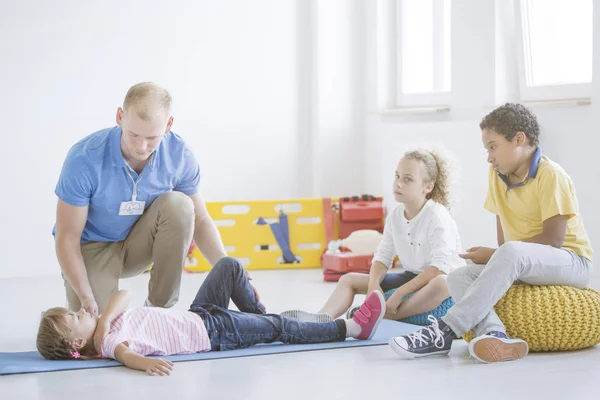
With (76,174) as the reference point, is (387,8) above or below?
above

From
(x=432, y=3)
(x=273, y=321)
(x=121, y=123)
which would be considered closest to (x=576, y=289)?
(x=273, y=321)

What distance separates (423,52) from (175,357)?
124 inches

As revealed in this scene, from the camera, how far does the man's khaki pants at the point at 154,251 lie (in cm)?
283

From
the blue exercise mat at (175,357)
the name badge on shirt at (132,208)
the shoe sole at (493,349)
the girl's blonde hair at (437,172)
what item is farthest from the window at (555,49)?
the name badge on shirt at (132,208)

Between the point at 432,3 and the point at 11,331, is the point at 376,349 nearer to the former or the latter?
the point at 11,331

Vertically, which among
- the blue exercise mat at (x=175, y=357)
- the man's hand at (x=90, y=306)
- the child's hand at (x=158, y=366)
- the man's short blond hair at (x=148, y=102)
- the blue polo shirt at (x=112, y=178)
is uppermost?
the man's short blond hair at (x=148, y=102)

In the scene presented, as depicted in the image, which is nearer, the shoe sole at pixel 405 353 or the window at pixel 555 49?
the shoe sole at pixel 405 353

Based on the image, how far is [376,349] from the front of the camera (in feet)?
8.63

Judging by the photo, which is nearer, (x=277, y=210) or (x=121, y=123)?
(x=121, y=123)

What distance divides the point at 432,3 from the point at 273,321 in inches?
117

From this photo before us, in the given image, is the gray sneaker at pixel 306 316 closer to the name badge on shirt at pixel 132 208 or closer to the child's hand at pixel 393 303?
the child's hand at pixel 393 303

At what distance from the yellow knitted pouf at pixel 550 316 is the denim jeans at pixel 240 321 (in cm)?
53

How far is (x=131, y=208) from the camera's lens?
9.32 feet

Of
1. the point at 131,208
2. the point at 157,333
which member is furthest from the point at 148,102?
the point at 157,333
